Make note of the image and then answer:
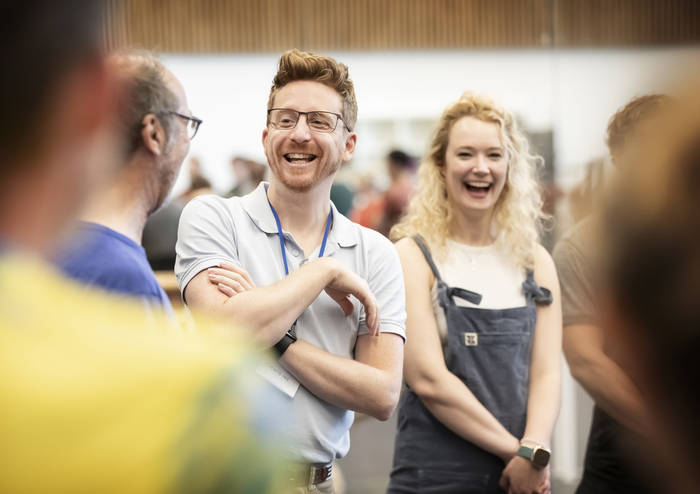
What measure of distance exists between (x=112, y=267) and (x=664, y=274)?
0.99 meters

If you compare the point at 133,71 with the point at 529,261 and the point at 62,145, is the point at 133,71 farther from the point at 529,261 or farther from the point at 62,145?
the point at 529,261

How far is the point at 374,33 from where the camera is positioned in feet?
27.0

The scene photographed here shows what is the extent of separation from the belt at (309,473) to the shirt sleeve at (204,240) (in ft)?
1.67

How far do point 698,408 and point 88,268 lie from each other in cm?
104

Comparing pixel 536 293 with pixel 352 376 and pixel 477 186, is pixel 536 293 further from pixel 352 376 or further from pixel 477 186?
pixel 352 376

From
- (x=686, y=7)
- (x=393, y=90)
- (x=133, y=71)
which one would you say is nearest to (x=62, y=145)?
(x=133, y=71)

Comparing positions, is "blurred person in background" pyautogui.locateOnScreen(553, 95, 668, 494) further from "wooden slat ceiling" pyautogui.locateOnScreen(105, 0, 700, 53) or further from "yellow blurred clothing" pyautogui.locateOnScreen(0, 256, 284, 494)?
"wooden slat ceiling" pyautogui.locateOnScreen(105, 0, 700, 53)

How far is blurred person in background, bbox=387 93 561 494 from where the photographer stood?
5.83 ft

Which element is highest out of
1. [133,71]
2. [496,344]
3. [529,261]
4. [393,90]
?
[393,90]

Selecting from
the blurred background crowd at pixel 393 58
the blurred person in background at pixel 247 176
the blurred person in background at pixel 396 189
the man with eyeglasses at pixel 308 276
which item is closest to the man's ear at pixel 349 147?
the man with eyeglasses at pixel 308 276

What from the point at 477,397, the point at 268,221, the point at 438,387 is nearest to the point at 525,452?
the point at 477,397

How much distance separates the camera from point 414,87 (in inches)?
320

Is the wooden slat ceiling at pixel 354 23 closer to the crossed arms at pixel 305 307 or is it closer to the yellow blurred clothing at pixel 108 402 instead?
the crossed arms at pixel 305 307

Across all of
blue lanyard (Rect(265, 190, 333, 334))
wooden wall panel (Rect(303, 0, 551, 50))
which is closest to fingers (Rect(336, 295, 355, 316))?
blue lanyard (Rect(265, 190, 333, 334))
